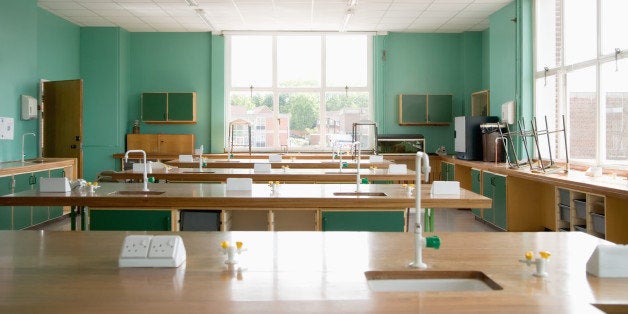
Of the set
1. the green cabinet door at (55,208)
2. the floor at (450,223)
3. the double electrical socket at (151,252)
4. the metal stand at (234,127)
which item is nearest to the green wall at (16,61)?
the green cabinet door at (55,208)

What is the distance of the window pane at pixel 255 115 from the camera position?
11.3 meters

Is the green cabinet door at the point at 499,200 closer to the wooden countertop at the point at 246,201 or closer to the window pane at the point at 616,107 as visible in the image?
the window pane at the point at 616,107

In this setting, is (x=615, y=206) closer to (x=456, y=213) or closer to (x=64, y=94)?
(x=456, y=213)

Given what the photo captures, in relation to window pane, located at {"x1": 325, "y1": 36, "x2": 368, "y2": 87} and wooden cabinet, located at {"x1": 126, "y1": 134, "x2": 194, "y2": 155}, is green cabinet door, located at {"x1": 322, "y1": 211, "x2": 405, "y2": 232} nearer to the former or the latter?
wooden cabinet, located at {"x1": 126, "y1": 134, "x2": 194, "y2": 155}

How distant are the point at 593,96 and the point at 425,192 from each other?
3.49m

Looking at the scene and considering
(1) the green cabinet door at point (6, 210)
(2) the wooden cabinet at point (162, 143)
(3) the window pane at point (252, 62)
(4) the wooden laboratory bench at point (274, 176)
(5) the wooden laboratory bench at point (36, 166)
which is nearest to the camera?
(4) the wooden laboratory bench at point (274, 176)

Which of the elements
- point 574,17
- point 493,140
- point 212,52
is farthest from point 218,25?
point 574,17

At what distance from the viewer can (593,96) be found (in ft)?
21.1

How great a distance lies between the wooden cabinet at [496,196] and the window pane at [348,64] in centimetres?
433

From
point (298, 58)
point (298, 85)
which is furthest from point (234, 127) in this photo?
point (298, 58)

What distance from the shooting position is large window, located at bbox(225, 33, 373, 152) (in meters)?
11.2

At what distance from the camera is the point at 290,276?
1854mm

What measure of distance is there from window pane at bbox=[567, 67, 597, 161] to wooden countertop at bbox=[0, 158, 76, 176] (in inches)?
280

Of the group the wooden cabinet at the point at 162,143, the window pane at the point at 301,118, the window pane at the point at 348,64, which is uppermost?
the window pane at the point at 348,64
